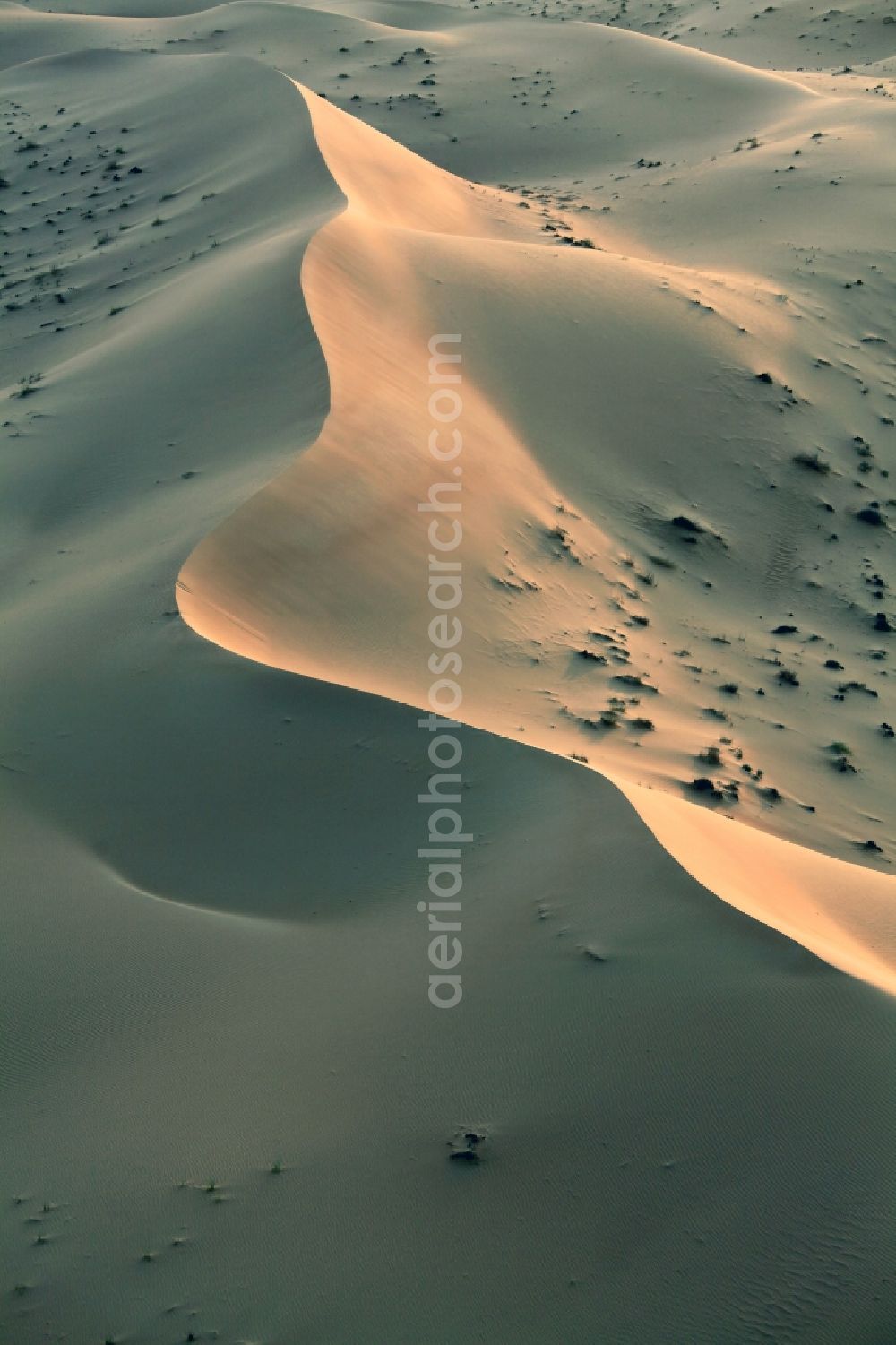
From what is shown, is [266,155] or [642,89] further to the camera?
[642,89]

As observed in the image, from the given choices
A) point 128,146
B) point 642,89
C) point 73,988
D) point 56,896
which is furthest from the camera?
point 642,89

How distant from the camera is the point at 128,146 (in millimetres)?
25109

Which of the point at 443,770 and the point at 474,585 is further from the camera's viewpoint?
the point at 474,585

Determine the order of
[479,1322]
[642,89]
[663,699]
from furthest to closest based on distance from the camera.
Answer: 1. [642,89]
2. [663,699]
3. [479,1322]

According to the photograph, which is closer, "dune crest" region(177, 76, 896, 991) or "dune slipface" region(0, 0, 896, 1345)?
"dune slipface" region(0, 0, 896, 1345)

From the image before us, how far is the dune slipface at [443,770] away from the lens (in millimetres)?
5855

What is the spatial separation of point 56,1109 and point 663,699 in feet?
19.8

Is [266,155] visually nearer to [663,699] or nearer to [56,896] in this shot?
[663,699]

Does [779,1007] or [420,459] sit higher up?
[420,459]

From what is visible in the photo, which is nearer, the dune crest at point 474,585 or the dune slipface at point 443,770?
the dune slipface at point 443,770

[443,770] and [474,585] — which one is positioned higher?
[474,585]

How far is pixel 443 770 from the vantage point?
8.66 meters

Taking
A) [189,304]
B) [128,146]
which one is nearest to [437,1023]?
[189,304]

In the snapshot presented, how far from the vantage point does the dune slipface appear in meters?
5.86
